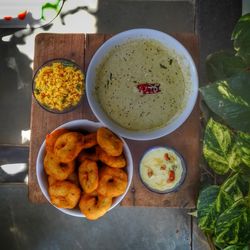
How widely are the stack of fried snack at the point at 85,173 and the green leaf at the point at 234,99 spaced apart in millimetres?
295

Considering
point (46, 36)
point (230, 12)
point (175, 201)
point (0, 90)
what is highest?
point (230, 12)

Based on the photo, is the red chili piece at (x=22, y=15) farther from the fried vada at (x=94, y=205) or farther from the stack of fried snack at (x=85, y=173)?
the fried vada at (x=94, y=205)

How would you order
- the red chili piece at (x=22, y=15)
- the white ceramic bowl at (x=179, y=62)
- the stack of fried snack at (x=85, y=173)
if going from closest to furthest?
1. the stack of fried snack at (x=85, y=173)
2. the white ceramic bowl at (x=179, y=62)
3. the red chili piece at (x=22, y=15)

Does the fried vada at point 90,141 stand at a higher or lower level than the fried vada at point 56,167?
higher

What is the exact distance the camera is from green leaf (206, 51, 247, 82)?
122cm

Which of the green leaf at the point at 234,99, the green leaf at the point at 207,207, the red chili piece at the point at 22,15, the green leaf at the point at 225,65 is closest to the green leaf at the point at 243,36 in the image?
the green leaf at the point at 225,65

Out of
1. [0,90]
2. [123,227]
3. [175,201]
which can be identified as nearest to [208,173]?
[175,201]

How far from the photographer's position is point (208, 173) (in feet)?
4.93

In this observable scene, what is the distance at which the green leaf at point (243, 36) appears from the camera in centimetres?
112

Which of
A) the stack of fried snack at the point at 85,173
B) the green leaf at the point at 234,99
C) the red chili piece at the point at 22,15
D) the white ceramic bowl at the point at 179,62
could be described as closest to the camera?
the green leaf at the point at 234,99

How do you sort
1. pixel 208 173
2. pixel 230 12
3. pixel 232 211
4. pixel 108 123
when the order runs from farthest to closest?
pixel 230 12
pixel 208 173
pixel 108 123
pixel 232 211

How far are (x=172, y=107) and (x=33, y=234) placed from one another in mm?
999

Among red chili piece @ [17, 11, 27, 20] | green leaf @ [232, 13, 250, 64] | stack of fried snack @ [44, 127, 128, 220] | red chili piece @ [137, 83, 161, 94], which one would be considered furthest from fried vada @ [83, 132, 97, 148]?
red chili piece @ [17, 11, 27, 20]

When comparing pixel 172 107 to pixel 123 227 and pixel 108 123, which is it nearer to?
pixel 108 123
